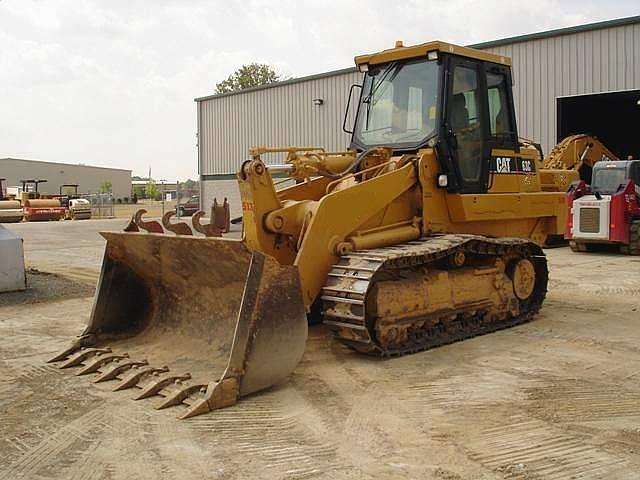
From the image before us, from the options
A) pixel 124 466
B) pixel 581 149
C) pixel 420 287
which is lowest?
pixel 124 466

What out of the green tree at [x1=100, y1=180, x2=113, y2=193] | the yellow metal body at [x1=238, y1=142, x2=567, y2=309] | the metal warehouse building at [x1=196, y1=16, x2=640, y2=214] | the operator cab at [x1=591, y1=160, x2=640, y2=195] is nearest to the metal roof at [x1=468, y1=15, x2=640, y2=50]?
the metal warehouse building at [x1=196, y1=16, x2=640, y2=214]

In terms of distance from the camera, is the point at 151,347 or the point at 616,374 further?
the point at 151,347

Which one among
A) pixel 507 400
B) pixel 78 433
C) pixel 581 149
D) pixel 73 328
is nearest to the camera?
pixel 78 433

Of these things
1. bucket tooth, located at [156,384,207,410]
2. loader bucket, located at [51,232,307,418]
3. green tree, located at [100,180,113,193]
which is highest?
green tree, located at [100,180,113,193]

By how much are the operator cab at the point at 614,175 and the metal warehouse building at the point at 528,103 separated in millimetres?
2878

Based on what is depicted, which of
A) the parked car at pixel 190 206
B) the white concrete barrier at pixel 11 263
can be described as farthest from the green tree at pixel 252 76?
the white concrete barrier at pixel 11 263

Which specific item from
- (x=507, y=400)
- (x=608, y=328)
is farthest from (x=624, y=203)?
(x=507, y=400)

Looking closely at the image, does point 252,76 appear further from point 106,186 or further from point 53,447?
point 53,447

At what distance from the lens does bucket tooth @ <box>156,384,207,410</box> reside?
5.01m

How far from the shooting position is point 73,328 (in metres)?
8.03

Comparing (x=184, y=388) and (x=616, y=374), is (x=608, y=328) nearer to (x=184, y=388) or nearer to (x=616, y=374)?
(x=616, y=374)

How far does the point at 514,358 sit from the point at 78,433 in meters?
3.69

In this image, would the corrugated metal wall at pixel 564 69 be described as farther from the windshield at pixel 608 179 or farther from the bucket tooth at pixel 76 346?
the bucket tooth at pixel 76 346

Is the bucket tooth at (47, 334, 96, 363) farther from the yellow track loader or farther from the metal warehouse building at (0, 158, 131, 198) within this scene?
the metal warehouse building at (0, 158, 131, 198)
